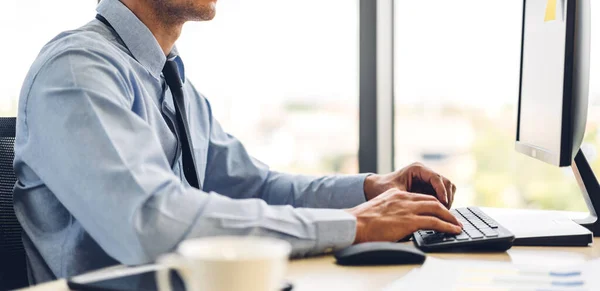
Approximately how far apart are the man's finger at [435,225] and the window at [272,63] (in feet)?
5.07

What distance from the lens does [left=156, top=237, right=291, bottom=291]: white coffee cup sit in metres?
0.58

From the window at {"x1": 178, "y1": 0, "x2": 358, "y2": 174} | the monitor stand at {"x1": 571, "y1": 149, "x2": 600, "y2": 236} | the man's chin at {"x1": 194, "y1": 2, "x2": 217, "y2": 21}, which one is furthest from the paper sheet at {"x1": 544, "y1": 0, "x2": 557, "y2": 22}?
the window at {"x1": 178, "y1": 0, "x2": 358, "y2": 174}

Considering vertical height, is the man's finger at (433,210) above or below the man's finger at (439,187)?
above

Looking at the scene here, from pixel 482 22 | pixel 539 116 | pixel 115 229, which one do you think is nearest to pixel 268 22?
pixel 482 22

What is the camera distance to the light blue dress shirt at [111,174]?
949 mm

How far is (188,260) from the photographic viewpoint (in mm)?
587

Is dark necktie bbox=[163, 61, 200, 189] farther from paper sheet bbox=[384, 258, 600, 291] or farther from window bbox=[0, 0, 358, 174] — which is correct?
window bbox=[0, 0, 358, 174]

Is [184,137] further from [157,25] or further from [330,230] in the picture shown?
[330,230]

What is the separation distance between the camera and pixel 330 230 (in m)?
1.03

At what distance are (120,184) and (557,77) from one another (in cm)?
80

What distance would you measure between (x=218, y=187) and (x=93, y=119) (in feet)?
2.22

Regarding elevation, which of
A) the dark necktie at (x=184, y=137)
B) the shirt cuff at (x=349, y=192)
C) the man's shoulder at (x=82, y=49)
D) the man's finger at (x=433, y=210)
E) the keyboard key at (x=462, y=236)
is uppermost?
the man's shoulder at (x=82, y=49)

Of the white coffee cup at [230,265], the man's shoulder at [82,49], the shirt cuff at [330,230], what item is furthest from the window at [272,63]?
the white coffee cup at [230,265]

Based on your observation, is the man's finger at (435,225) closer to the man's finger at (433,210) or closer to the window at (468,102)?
the man's finger at (433,210)
